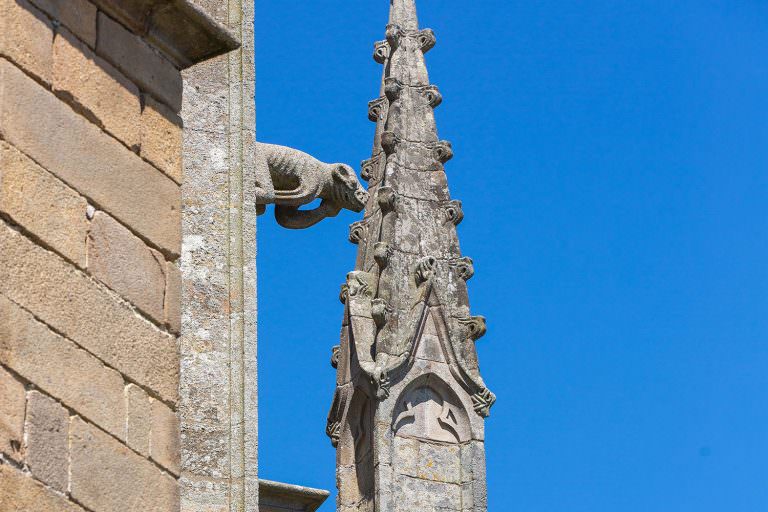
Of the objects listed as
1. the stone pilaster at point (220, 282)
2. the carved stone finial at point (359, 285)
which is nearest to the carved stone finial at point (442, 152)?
the carved stone finial at point (359, 285)

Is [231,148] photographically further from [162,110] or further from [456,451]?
[456,451]

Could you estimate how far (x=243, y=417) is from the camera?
32.3ft

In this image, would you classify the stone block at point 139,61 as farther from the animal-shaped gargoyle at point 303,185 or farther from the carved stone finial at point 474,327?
the carved stone finial at point 474,327

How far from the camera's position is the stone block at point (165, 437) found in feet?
23.1

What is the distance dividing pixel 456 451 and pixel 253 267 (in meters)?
4.84

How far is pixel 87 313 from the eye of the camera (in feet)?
22.3

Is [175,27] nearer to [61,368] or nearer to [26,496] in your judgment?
[61,368]

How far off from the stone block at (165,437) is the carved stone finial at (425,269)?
8015mm

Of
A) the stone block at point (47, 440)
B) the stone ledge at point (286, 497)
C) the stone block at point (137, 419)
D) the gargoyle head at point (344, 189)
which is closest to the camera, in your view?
the stone block at point (47, 440)

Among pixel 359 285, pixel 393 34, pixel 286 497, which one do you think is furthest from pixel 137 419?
pixel 393 34

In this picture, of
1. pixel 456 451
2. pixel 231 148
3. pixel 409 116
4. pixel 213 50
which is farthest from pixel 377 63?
pixel 213 50

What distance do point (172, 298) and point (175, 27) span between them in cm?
95

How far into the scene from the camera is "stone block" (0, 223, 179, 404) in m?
6.55

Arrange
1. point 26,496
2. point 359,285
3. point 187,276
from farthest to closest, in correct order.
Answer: point 359,285 < point 187,276 < point 26,496
